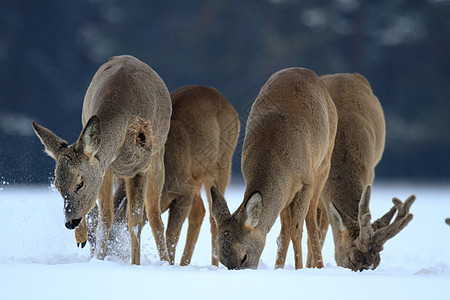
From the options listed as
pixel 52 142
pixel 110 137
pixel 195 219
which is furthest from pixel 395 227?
pixel 52 142

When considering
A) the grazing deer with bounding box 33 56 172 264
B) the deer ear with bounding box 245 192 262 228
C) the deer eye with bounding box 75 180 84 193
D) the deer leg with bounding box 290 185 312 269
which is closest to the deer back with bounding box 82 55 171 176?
the grazing deer with bounding box 33 56 172 264

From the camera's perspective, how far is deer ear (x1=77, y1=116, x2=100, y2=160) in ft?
18.2

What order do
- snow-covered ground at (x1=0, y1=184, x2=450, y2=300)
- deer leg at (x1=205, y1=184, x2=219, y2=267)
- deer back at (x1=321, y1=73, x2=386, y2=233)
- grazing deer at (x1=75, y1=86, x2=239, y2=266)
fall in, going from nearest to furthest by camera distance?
snow-covered ground at (x1=0, y1=184, x2=450, y2=300) < deer back at (x1=321, y1=73, x2=386, y2=233) < grazing deer at (x1=75, y1=86, x2=239, y2=266) < deer leg at (x1=205, y1=184, x2=219, y2=267)

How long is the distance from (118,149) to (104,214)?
1.04 meters

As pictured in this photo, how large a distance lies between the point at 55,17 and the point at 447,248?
35.9 ft

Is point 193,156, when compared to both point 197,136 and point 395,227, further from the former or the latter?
point 395,227

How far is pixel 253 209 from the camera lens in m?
6.05

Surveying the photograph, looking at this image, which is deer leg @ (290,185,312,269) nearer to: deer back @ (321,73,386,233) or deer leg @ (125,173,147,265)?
deer back @ (321,73,386,233)

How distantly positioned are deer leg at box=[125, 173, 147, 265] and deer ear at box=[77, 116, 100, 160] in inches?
43.0

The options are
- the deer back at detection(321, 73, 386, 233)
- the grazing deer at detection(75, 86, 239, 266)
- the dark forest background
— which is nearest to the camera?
the deer back at detection(321, 73, 386, 233)

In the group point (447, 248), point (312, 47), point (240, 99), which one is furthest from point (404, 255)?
point (312, 47)

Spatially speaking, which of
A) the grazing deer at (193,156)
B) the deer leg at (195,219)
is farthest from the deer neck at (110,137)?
the deer leg at (195,219)

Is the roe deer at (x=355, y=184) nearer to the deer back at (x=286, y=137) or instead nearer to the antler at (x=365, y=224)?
the antler at (x=365, y=224)

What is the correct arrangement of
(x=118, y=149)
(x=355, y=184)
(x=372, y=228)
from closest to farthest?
(x=118, y=149), (x=372, y=228), (x=355, y=184)
